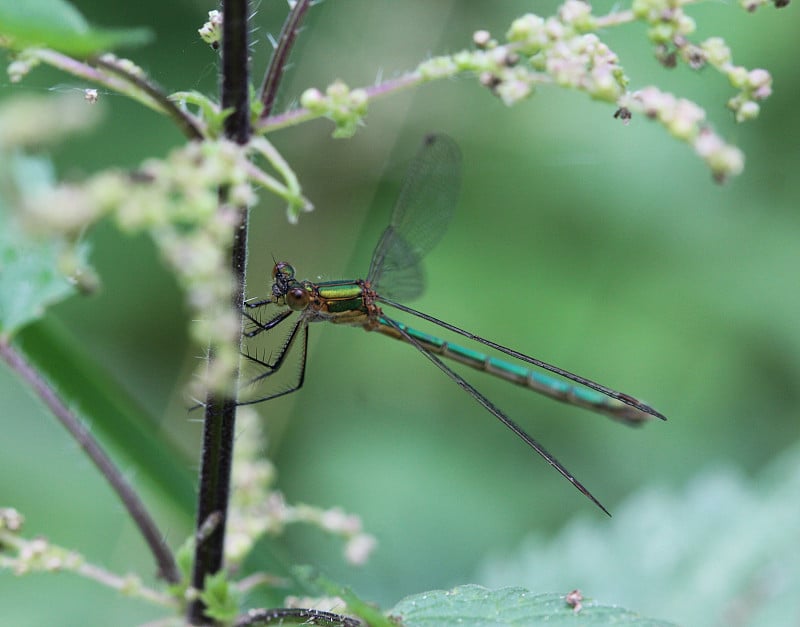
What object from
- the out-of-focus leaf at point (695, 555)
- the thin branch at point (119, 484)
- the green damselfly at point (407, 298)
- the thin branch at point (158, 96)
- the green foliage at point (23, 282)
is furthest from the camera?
the out-of-focus leaf at point (695, 555)

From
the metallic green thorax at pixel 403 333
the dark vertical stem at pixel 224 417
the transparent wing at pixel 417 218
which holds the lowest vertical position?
the dark vertical stem at pixel 224 417

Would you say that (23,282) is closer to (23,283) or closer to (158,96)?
(23,283)

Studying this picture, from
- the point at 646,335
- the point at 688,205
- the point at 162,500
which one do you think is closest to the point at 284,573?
the point at 162,500

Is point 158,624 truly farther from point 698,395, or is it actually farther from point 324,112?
point 698,395

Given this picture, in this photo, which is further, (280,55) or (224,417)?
(224,417)

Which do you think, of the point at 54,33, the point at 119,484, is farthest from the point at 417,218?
the point at 54,33

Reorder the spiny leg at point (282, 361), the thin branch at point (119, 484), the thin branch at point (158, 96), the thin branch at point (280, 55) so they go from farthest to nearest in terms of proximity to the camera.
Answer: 1. the spiny leg at point (282, 361)
2. the thin branch at point (119, 484)
3. the thin branch at point (280, 55)
4. the thin branch at point (158, 96)

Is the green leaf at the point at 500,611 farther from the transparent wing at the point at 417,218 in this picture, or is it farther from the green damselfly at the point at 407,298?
the transparent wing at the point at 417,218

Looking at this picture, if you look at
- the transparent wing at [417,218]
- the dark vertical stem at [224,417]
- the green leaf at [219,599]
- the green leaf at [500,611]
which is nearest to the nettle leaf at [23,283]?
the dark vertical stem at [224,417]
